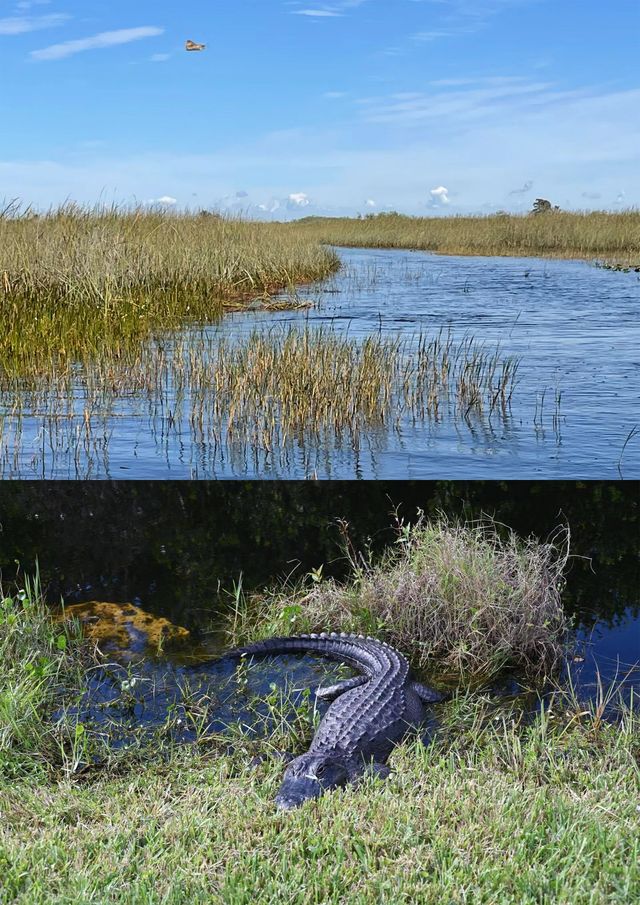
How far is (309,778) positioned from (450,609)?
1.99 metres

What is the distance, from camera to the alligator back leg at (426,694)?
205 inches

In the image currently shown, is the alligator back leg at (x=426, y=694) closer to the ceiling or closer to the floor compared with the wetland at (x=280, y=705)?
closer to the floor

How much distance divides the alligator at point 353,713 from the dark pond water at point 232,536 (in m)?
0.73

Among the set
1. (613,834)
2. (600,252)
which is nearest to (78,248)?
(613,834)

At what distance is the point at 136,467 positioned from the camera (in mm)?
7688

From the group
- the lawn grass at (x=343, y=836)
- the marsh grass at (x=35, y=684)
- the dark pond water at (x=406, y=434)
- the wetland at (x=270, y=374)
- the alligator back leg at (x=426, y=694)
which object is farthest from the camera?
the wetland at (x=270, y=374)

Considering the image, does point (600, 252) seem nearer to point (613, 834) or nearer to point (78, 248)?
point (78, 248)

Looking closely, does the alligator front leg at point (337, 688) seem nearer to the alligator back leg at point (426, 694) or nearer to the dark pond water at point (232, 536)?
the alligator back leg at point (426, 694)

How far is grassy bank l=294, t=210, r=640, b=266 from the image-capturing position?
3241cm

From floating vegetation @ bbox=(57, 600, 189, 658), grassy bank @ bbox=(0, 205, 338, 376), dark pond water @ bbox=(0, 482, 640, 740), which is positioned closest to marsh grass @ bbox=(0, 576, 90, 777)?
floating vegetation @ bbox=(57, 600, 189, 658)

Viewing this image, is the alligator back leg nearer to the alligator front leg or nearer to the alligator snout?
the alligator front leg

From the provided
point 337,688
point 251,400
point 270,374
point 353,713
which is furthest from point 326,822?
point 270,374

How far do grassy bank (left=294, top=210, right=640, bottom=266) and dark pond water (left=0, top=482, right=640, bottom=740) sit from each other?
72.8 feet

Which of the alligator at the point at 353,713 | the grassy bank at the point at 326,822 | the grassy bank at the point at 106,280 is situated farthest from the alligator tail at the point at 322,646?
the grassy bank at the point at 106,280
